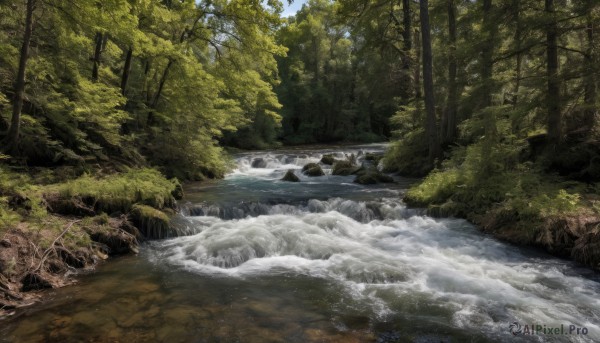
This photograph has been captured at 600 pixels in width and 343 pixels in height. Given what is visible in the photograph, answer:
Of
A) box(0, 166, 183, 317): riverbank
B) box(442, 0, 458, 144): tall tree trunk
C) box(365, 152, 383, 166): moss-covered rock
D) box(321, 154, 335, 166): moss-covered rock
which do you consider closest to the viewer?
box(0, 166, 183, 317): riverbank

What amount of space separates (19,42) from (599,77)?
1376 centimetres

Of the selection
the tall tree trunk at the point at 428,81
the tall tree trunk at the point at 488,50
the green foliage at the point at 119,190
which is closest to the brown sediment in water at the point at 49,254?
the green foliage at the point at 119,190

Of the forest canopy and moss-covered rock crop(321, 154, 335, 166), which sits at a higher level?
the forest canopy

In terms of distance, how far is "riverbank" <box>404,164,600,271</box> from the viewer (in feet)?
23.8

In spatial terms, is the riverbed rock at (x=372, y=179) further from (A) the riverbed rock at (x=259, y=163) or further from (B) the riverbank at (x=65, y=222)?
(A) the riverbed rock at (x=259, y=163)

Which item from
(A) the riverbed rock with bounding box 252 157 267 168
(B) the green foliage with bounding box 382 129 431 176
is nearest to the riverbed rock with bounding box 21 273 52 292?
(B) the green foliage with bounding box 382 129 431 176

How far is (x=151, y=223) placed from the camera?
8680 millimetres

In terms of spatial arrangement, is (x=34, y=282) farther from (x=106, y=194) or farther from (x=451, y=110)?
(x=451, y=110)

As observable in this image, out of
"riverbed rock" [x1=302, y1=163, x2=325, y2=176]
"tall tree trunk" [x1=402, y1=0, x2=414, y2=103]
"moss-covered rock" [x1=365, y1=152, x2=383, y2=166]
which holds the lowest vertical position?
"riverbed rock" [x1=302, y1=163, x2=325, y2=176]

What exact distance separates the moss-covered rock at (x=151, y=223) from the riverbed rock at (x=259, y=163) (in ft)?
46.2

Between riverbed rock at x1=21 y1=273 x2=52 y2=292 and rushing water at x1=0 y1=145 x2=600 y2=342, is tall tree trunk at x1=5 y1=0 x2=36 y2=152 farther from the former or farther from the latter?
riverbed rock at x1=21 y1=273 x2=52 y2=292

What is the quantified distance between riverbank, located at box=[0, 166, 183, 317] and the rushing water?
0.47 m

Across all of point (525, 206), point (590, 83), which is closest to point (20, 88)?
point (525, 206)

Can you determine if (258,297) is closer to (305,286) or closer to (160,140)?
(305,286)
